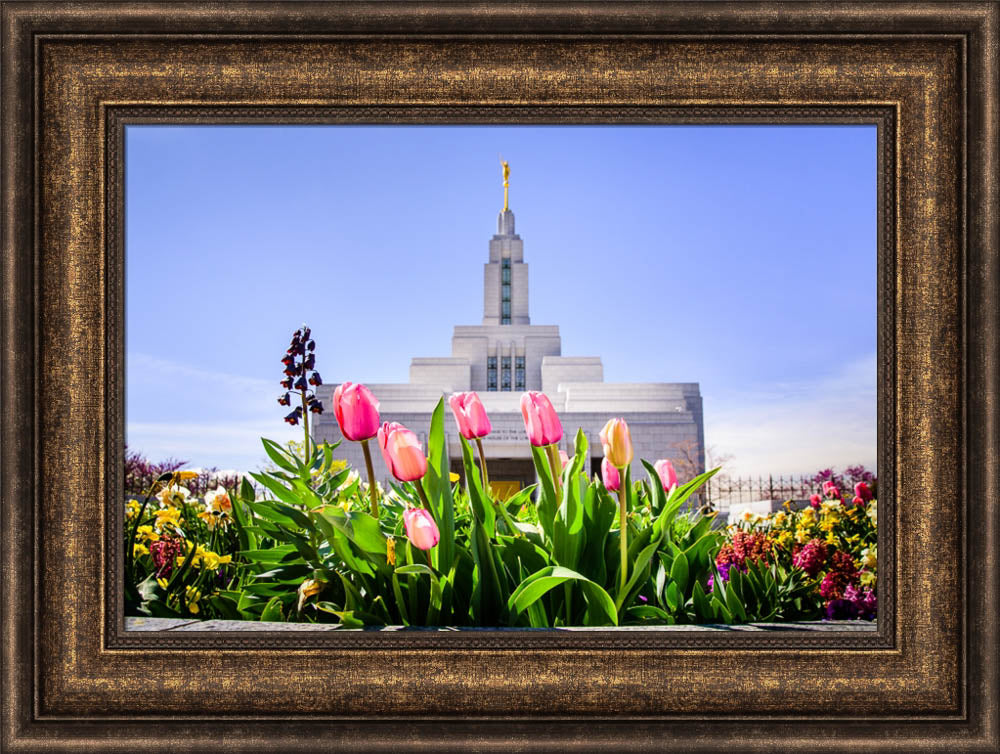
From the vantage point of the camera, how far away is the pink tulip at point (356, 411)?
1.58m

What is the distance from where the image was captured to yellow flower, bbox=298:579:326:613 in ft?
5.57

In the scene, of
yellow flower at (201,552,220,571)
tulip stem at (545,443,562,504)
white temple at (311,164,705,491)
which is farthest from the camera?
white temple at (311,164,705,491)

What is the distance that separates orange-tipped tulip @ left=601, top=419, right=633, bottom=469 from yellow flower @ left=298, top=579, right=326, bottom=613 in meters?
0.71

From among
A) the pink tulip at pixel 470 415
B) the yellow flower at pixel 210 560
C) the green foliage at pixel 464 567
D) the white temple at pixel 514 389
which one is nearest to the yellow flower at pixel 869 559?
the green foliage at pixel 464 567

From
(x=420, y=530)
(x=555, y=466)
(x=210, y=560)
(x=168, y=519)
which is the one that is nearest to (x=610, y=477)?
(x=555, y=466)

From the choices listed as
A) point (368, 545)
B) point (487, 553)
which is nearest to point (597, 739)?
point (487, 553)

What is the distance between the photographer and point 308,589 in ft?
5.57

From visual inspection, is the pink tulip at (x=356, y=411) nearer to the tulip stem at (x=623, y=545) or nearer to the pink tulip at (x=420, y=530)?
the pink tulip at (x=420, y=530)

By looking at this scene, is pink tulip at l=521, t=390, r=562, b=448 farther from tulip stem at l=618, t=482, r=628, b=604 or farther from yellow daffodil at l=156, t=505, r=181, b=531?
yellow daffodil at l=156, t=505, r=181, b=531

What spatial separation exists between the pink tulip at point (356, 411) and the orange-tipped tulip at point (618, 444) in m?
0.49

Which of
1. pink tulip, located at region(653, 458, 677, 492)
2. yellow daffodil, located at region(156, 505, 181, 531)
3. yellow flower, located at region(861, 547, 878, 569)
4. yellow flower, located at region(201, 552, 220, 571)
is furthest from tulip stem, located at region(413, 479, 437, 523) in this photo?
yellow flower, located at region(861, 547, 878, 569)

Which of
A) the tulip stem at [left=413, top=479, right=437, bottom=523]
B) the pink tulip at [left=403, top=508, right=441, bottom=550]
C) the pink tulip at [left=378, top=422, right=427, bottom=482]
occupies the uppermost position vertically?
the pink tulip at [left=378, top=422, right=427, bottom=482]

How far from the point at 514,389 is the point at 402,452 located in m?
25.3

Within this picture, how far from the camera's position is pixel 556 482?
5.96 ft
